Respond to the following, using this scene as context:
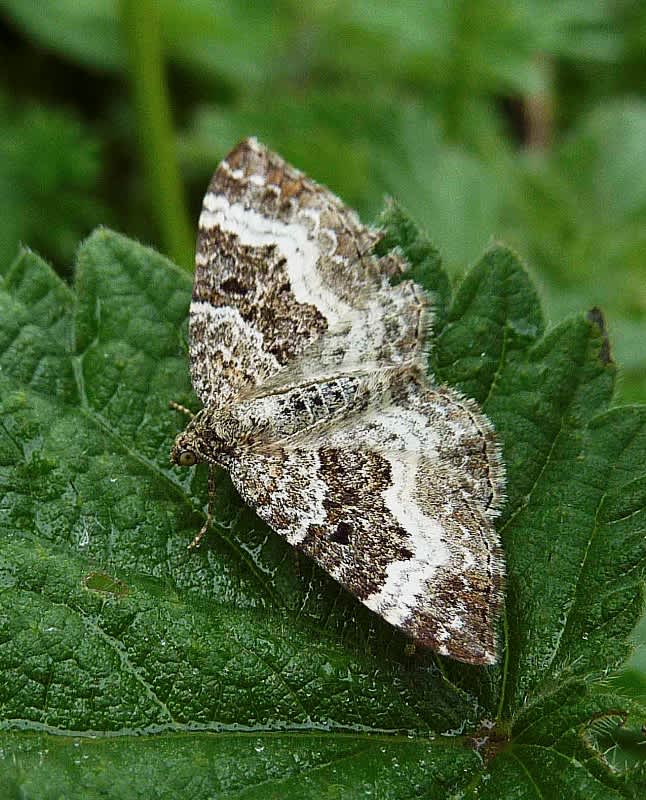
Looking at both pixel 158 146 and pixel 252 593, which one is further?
pixel 158 146

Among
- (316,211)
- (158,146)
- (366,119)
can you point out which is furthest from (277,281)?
(366,119)

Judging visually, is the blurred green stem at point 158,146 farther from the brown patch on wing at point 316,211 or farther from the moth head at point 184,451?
the moth head at point 184,451

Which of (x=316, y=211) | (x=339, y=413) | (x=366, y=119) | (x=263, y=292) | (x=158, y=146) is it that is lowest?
(x=339, y=413)

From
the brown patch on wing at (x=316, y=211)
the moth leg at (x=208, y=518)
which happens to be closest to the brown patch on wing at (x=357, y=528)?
the moth leg at (x=208, y=518)

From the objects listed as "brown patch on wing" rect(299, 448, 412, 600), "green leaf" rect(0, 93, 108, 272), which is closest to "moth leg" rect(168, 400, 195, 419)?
"brown patch on wing" rect(299, 448, 412, 600)

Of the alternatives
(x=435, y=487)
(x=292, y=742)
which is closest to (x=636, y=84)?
(x=435, y=487)

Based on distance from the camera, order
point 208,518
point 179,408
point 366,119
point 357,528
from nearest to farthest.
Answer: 1. point 357,528
2. point 208,518
3. point 179,408
4. point 366,119

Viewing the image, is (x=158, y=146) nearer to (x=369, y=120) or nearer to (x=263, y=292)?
(x=369, y=120)
